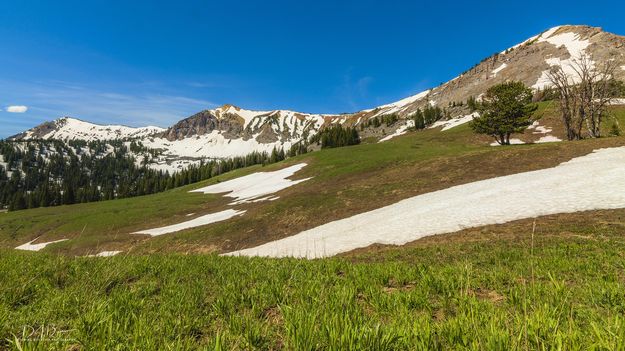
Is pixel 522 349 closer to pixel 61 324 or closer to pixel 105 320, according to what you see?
pixel 105 320

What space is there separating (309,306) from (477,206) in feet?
68.0

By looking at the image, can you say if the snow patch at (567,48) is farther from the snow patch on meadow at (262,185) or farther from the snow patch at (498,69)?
the snow patch on meadow at (262,185)

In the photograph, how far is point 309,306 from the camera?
3.97m

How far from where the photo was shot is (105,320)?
129 inches

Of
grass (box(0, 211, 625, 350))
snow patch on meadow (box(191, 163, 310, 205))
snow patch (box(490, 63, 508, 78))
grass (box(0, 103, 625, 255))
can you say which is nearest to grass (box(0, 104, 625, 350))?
grass (box(0, 211, 625, 350))

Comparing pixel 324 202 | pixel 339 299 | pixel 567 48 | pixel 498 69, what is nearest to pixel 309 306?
pixel 339 299

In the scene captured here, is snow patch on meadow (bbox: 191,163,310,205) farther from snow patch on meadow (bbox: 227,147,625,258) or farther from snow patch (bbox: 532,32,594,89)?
snow patch (bbox: 532,32,594,89)

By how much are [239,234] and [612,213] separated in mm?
27841

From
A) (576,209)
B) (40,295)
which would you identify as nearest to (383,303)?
(40,295)

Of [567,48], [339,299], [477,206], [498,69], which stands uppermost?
[567,48]

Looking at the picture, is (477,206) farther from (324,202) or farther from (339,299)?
(339,299)

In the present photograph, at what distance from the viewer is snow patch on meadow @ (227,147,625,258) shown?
58.4 ft

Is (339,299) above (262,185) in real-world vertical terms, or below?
above

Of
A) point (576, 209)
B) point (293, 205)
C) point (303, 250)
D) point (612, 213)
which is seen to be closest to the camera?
point (612, 213)
